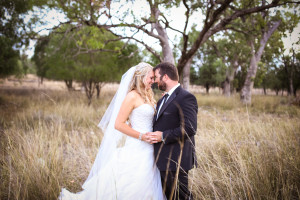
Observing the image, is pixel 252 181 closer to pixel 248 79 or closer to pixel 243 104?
pixel 243 104

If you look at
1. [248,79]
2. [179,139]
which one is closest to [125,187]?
[179,139]

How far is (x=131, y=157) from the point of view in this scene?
2.42 m

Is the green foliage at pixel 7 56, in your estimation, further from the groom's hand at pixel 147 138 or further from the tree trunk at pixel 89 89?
the groom's hand at pixel 147 138

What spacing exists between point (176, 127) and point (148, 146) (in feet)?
1.88

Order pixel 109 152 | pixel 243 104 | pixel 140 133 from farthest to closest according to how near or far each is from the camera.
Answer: pixel 243 104 < pixel 109 152 < pixel 140 133

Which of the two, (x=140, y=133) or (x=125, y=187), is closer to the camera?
(x=125, y=187)

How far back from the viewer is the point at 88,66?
36.6 feet

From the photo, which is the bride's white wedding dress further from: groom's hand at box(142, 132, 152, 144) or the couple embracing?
groom's hand at box(142, 132, 152, 144)

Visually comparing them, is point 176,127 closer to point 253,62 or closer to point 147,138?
point 147,138

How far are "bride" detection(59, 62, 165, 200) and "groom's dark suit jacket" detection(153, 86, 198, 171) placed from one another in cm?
27

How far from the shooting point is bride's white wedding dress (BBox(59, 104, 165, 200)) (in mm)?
2279

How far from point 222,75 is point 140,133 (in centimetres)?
2674

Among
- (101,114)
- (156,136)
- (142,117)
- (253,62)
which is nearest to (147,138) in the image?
(156,136)

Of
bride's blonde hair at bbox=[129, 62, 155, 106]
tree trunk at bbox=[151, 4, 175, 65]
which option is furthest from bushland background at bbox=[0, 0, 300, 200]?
bride's blonde hair at bbox=[129, 62, 155, 106]
